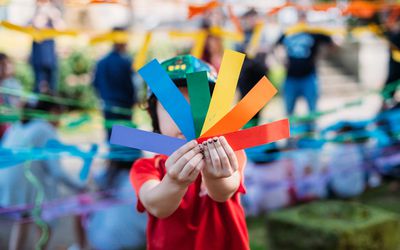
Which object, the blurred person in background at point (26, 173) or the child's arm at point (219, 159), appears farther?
the blurred person in background at point (26, 173)

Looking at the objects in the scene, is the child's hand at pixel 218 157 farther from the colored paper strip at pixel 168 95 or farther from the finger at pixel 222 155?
the colored paper strip at pixel 168 95

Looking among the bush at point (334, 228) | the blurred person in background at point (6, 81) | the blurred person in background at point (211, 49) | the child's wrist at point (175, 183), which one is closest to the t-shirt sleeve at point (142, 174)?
the child's wrist at point (175, 183)

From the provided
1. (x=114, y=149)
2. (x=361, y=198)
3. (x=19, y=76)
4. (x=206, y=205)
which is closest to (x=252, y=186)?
(x=361, y=198)

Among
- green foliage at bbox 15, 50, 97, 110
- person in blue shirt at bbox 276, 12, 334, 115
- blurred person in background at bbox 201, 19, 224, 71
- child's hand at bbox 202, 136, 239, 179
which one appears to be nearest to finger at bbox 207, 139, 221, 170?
child's hand at bbox 202, 136, 239, 179

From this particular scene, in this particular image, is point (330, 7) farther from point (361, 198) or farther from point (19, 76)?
point (19, 76)

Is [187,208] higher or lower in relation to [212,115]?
lower

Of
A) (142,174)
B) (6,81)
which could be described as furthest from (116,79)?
(142,174)

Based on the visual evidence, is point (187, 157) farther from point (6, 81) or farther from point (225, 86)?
point (6, 81)

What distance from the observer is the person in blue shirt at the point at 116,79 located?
19.5 feet

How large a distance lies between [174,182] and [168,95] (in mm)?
255

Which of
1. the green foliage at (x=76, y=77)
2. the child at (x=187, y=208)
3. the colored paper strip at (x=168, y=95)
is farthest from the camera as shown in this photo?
the green foliage at (x=76, y=77)

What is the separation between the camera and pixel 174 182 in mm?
1590

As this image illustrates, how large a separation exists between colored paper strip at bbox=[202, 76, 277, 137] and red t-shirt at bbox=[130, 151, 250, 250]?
330 mm

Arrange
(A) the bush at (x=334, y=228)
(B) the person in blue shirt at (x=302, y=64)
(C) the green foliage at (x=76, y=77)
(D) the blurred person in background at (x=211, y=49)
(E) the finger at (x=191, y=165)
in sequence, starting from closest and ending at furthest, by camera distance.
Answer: (E) the finger at (x=191, y=165), (A) the bush at (x=334, y=228), (D) the blurred person in background at (x=211, y=49), (B) the person in blue shirt at (x=302, y=64), (C) the green foliage at (x=76, y=77)
